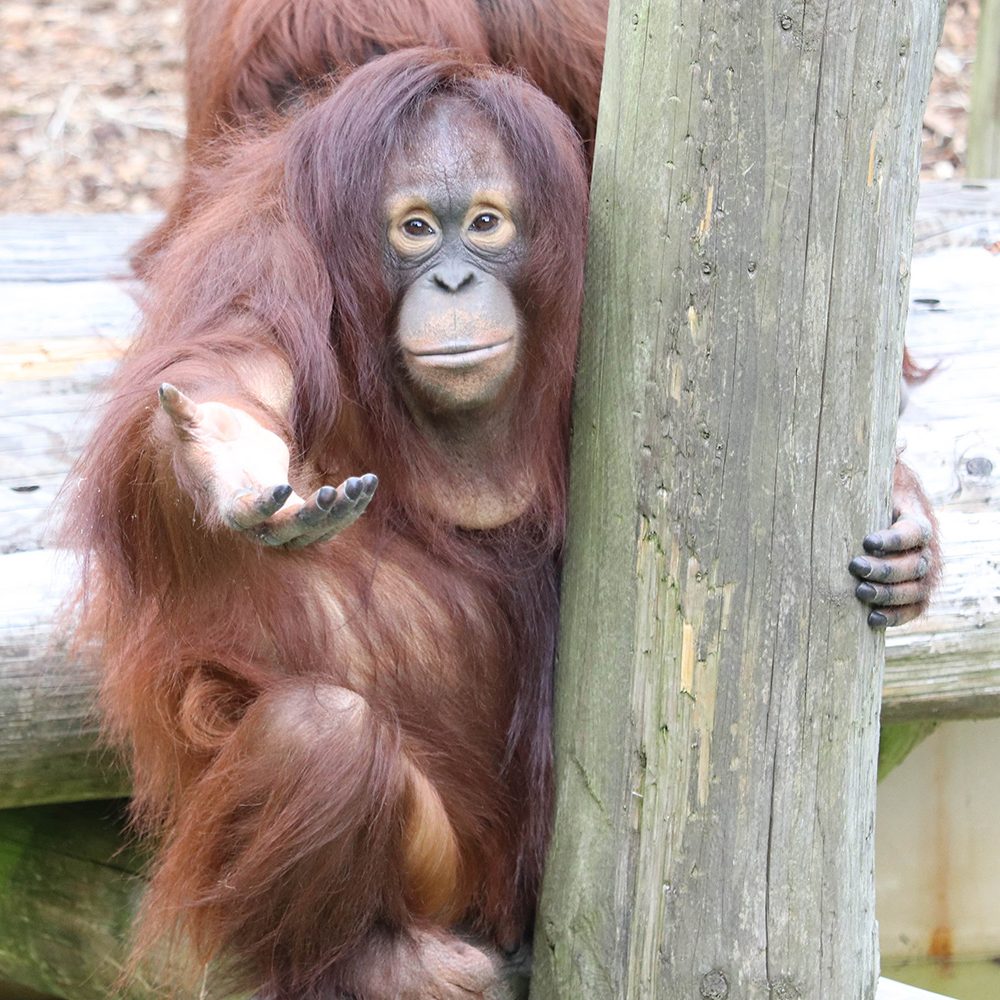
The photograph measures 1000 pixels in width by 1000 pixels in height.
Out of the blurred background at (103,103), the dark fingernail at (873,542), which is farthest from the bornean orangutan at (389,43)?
the blurred background at (103,103)

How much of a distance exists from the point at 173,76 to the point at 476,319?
16.7ft

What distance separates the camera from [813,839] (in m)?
1.73

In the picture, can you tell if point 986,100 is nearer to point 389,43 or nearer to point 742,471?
point 389,43

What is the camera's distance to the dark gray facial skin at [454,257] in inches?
76.2

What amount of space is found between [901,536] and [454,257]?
67cm

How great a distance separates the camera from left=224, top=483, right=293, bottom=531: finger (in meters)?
1.36

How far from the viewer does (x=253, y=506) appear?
138 cm

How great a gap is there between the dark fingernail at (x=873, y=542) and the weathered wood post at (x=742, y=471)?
15 mm

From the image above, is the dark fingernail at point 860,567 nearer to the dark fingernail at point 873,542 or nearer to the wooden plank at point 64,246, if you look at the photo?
the dark fingernail at point 873,542

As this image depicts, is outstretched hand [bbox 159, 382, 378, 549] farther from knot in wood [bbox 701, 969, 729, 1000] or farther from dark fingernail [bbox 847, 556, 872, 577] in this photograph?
knot in wood [bbox 701, 969, 729, 1000]

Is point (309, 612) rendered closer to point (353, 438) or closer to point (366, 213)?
point (353, 438)

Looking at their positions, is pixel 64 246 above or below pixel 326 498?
below

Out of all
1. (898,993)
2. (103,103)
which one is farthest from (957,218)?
(103,103)

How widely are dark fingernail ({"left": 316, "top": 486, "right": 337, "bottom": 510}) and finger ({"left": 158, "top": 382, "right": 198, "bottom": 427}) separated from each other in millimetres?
247
